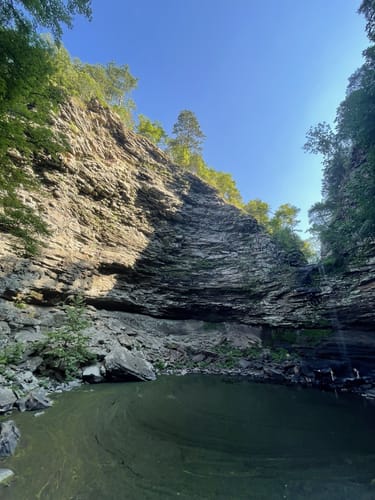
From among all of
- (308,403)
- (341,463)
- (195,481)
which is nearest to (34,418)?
(195,481)

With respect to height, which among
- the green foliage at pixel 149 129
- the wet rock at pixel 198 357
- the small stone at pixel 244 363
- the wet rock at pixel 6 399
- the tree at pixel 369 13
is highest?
the green foliage at pixel 149 129

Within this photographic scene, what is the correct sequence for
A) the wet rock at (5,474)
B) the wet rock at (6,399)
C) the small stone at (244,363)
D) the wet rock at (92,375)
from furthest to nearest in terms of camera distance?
the small stone at (244,363) < the wet rock at (92,375) < the wet rock at (6,399) < the wet rock at (5,474)

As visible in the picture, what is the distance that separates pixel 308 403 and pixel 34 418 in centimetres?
769

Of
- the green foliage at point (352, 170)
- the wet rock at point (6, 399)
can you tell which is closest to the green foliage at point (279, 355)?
the green foliage at point (352, 170)

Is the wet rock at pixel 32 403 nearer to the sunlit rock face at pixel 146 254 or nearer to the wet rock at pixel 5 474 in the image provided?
the wet rock at pixel 5 474

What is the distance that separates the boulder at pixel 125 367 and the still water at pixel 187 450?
1528 mm

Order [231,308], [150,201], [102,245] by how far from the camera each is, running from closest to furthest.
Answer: [102,245] → [231,308] → [150,201]

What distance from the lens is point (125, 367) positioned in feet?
28.6

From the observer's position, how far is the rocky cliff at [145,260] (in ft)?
41.3

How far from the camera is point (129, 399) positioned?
6.57 m

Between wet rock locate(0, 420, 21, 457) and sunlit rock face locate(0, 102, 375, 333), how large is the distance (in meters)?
8.39

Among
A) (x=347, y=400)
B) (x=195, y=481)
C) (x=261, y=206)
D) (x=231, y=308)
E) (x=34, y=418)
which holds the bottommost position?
(x=347, y=400)

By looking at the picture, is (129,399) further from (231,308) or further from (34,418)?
(231,308)

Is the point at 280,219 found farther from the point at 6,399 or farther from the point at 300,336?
the point at 6,399
